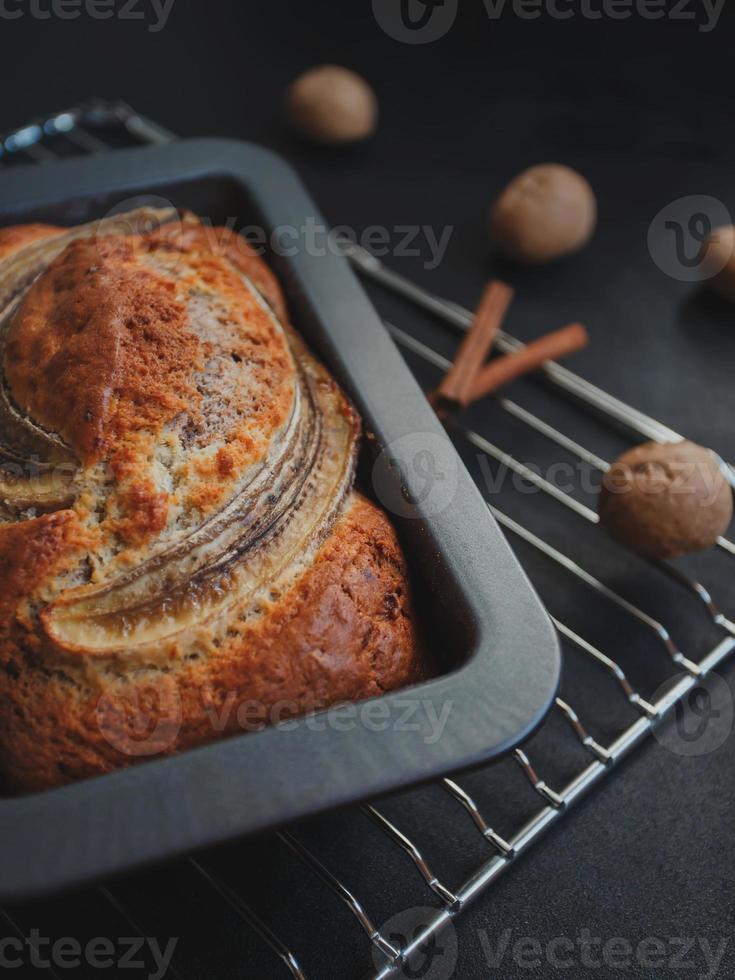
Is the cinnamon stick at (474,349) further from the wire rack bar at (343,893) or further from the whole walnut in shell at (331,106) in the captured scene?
the wire rack bar at (343,893)

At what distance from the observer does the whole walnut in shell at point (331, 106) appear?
196cm

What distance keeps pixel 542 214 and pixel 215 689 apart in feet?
3.53

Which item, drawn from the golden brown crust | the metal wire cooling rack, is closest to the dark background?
the metal wire cooling rack

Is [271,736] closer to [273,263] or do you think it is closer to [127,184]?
[273,263]

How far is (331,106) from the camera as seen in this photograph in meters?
1.97

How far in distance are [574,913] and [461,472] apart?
0.47m

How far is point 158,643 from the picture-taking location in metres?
0.97

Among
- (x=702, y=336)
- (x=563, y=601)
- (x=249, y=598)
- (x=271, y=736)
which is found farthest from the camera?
(x=702, y=336)

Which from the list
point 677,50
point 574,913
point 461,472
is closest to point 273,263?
point 461,472

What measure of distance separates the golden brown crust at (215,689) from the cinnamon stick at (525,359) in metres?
0.57

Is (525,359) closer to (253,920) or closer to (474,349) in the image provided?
(474,349)

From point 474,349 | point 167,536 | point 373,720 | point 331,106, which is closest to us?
point 373,720

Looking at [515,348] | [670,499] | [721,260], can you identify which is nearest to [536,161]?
[721,260]

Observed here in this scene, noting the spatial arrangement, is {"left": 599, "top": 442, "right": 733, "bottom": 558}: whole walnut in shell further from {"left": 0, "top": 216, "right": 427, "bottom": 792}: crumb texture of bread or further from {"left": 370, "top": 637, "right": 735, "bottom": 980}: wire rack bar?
{"left": 0, "top": 216, "right": 427, "bottom": 792}: crumb texture of bread
